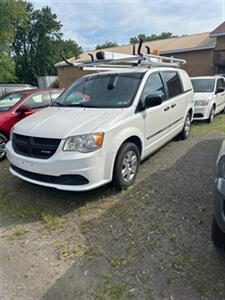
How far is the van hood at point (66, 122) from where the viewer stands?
10.9 ft

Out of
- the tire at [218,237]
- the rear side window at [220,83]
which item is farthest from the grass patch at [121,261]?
the rear side window at [220,83]

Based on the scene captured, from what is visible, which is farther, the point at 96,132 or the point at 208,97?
the point at 208,97

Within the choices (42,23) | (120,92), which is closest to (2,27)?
(120,92)

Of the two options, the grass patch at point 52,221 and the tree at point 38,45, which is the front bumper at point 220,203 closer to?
the grass patch at point 52,221

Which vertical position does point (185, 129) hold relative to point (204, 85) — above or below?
below

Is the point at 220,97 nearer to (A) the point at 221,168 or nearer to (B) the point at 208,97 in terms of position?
(B) the point at 208,97

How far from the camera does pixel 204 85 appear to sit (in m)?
9.23

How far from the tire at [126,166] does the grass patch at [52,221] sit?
928 millimetres

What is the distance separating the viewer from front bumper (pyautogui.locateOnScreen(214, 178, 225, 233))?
209 cm

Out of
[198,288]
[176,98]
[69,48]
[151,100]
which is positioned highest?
[69,48]

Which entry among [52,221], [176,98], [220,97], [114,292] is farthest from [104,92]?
[220,97]

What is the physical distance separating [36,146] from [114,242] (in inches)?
63.1

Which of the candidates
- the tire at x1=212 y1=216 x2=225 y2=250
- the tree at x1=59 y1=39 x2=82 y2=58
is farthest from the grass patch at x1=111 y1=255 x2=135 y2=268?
the tree at x1=59 y1=39 x2=82 y2=58

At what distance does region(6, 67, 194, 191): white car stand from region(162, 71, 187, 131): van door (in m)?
0.06
